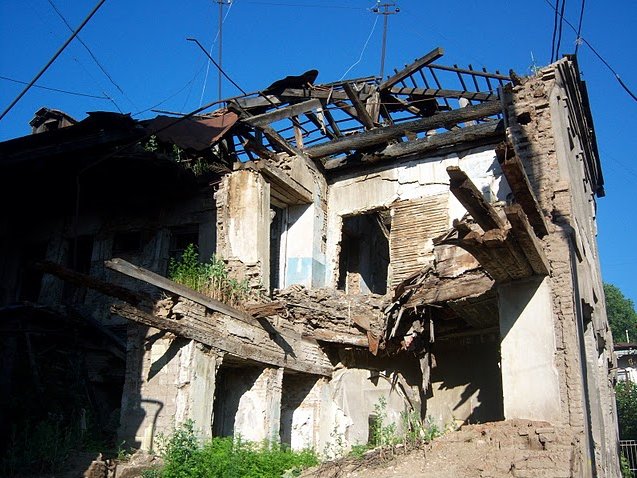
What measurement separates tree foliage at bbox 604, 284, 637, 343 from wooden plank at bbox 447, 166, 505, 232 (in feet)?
131

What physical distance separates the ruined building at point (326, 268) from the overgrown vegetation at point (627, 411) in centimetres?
838

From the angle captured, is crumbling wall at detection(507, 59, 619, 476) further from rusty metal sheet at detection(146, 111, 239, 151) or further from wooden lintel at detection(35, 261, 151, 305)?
wooden lintel at detection(35, 261, 151, 305)

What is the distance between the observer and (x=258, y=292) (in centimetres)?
1324

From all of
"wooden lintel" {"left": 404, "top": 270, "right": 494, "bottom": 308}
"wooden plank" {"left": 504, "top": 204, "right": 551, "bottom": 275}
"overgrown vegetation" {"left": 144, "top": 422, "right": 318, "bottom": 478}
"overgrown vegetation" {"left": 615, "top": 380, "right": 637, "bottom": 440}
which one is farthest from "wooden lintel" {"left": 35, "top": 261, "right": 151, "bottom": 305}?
"overgrown vegetation" {"left": 615, "top": 380, "right": 637, "bottom": 440}

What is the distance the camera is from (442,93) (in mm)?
15727

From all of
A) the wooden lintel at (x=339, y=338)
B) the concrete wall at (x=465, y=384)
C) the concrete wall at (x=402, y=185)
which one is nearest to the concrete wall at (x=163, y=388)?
the wooden lintel at (x=339, y=338)

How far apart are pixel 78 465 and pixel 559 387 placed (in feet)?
22.5

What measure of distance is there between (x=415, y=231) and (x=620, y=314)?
36.6m

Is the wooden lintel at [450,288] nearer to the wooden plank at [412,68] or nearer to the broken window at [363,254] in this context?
the broken window at [363,254]

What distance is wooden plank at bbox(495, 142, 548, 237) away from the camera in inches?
295

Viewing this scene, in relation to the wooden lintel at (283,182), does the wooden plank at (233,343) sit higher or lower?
lower

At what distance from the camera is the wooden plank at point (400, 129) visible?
1402cm

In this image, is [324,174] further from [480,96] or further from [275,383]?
[275,383]

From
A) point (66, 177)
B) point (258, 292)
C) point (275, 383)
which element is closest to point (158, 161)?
point (66, 177)
